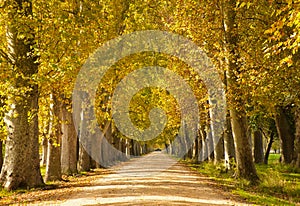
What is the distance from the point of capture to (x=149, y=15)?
26.3 meters

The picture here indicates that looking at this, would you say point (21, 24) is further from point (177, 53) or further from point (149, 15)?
point (149, 15)

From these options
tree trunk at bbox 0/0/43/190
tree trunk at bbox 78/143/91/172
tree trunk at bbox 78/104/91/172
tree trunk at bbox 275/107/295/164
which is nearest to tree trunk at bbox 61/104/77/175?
tree trunk at bbox 78/143/91/172

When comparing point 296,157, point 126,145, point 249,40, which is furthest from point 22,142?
point 126,145

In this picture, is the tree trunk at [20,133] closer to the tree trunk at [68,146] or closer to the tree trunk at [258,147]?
the tree trunk at [68,146]

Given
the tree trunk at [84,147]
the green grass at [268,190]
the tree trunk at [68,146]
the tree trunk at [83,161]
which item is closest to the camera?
the green grass at [268,190]

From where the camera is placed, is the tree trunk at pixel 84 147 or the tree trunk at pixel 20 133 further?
the tree trunk at pixel 84 147

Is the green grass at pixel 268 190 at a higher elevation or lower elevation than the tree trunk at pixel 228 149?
lower

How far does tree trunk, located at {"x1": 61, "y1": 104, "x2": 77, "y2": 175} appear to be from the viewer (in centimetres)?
2338

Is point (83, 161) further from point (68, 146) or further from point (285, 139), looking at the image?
point (285, 139)

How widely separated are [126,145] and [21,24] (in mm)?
51314

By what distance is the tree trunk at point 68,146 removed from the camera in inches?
920

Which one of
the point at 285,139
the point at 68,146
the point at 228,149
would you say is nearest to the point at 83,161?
the point at 68,146

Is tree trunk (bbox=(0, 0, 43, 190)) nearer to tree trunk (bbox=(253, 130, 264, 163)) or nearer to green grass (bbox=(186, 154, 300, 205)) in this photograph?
green grass (bbox=(186, 154, 300, 205))

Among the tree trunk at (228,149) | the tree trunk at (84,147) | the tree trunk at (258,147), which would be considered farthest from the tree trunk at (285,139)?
the tree trunk at (84,147)
